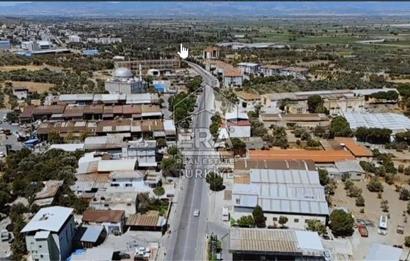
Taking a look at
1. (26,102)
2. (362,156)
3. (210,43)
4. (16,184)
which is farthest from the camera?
(210,43)

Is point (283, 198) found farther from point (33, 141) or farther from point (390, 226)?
point (33, 141)

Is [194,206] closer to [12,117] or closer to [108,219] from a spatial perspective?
[108,219]

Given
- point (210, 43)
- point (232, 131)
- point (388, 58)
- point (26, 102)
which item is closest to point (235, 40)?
point (210, 43)

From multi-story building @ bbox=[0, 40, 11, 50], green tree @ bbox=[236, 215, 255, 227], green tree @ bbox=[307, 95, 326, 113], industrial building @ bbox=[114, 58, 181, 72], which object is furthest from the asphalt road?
multi-story building @ bbox=[0, 40, 11, 50]

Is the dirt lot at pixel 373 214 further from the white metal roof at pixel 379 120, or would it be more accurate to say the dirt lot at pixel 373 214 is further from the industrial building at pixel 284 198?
the white metal roof at pixel 379 120

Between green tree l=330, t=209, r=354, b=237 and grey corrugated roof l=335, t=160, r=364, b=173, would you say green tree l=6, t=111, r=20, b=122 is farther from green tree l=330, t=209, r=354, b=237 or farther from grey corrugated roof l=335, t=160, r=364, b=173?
green tree l=330, t=209, r=354, b=237

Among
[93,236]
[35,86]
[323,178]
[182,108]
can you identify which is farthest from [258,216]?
[35,86]
